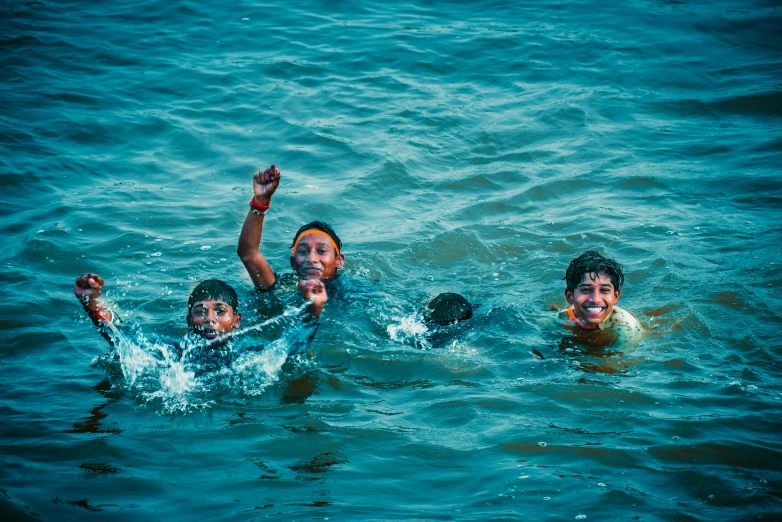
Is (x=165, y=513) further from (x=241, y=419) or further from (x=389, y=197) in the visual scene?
(x=389, y=197)

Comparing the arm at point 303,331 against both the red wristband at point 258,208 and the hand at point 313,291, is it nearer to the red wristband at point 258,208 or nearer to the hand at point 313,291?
the hand at point 313,291

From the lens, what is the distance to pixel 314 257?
7941 millimetres

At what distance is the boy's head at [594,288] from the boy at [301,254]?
97.1 inches

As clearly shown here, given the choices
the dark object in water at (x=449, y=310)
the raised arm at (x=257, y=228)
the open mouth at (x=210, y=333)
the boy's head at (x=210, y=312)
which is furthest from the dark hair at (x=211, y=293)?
the dark object in water at (x=449, y=310)

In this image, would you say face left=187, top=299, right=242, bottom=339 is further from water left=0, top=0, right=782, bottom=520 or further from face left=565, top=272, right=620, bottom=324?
face left=565, top=272, right=620, bottom=324

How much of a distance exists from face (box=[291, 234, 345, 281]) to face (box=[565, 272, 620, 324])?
2571 millimetres

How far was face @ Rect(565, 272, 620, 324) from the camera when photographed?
7020 millimetres

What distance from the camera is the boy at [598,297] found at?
7039 millimetres

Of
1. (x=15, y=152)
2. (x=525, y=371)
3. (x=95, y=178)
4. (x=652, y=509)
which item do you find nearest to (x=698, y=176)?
(x=525, y=371)

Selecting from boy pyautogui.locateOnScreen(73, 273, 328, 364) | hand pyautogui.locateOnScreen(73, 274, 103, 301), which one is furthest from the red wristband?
hand pyautogui.locateOnScreen(73, 274, 103, 301)

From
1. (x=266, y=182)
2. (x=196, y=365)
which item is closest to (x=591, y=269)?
(x=266, y=182)

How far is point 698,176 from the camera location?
10.4 metres

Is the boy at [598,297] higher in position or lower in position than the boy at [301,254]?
lower

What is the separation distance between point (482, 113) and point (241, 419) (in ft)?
25.9
